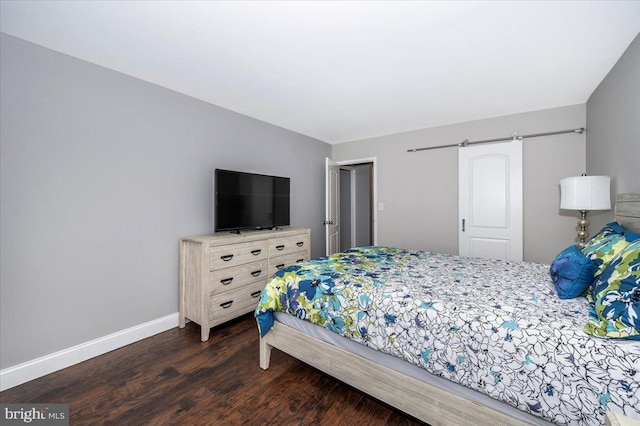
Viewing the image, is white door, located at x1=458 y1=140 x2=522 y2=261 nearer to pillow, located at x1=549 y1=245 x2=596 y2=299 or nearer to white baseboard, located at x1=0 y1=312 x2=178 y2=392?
pillow, located at x1=549 y1=245 x2=596 y2=299

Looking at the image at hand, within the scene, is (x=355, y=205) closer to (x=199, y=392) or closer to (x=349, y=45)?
(x=349, y=45)

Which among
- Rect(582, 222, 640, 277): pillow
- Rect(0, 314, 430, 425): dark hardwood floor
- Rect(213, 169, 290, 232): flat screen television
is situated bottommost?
Rect(0, 314, 430, 425): dark hardwood floor

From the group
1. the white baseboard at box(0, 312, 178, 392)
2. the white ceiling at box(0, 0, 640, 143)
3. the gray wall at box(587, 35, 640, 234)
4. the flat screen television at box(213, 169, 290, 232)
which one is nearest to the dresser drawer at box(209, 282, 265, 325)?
the white baseboard at box(0, 312, 178, 392)

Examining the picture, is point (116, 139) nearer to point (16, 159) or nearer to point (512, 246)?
point (16, 159)

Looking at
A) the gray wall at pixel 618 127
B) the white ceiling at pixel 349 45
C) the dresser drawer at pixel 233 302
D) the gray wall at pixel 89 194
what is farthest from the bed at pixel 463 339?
the gray wall at pixel 89 194

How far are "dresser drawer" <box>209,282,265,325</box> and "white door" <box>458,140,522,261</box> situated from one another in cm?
284

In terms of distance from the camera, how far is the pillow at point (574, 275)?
4.71 ft

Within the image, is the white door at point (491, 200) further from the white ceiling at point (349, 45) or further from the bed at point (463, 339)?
the bed at point (463, 339)

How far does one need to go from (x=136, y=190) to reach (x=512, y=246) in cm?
430

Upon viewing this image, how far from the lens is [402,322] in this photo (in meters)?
1.46

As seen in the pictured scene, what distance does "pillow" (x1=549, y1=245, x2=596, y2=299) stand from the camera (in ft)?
4.71

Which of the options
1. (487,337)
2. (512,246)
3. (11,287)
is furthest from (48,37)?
(512,246)

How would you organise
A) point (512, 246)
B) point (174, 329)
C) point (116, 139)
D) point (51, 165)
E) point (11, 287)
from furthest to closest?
point (512, 246) < point (174, 329) < point (116, 139) < point (51, 165) < point (11, 287)

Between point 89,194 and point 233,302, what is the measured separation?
5.22 ft
